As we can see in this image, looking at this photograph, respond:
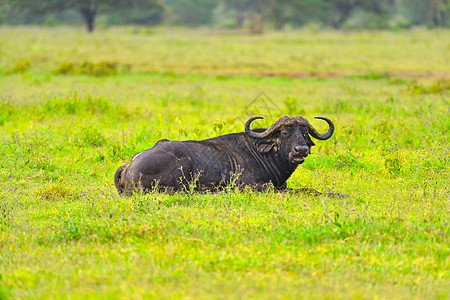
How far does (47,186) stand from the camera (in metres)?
8.28

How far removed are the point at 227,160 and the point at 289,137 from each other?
965mm

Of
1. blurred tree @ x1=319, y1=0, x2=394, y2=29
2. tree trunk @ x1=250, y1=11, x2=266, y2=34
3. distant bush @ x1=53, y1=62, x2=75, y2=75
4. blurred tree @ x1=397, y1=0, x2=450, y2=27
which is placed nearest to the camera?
distant bush @ x1=53, y1=62, x2=75, y2=75

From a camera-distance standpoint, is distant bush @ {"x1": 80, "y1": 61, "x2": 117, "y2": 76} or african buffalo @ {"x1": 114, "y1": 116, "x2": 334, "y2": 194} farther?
distant bush @ {"x1": 80, "y1": 61, "x2": 117, "y2": 76}

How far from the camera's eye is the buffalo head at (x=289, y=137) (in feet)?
26.0

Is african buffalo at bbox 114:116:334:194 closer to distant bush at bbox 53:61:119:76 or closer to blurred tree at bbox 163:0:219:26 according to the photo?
distant bush at bbox 53:61:119:76

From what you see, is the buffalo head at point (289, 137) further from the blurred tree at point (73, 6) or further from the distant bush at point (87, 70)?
the blurred tree at point (73, 6)

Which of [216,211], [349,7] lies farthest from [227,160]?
[349,7]

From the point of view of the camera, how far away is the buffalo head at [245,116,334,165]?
7938mm

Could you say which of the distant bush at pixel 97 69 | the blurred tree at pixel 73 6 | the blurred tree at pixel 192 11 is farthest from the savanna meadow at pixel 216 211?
the blurred tree at pixel 192 11

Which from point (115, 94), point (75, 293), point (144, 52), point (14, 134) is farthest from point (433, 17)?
point (75, 293)

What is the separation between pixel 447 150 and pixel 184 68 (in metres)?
20.8

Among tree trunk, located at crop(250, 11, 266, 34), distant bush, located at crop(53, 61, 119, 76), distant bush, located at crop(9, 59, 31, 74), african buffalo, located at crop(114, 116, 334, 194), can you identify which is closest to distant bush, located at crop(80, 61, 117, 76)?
distant bush, located at crop(53, 61, 119, 76)

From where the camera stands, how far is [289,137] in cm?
825

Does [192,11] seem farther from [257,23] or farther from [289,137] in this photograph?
[289,137]
